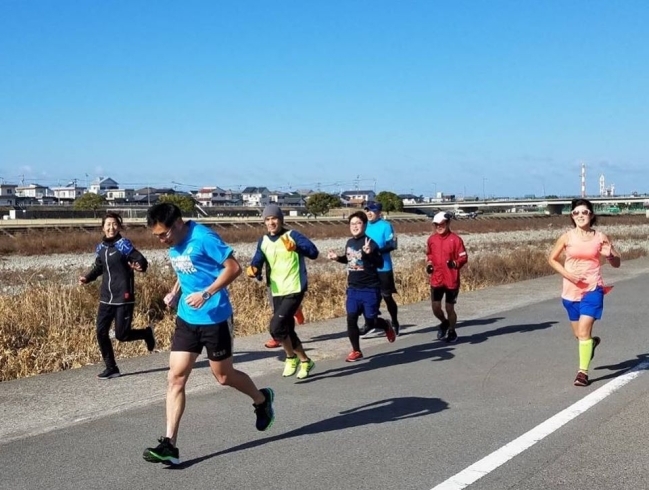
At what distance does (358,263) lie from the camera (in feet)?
30.3

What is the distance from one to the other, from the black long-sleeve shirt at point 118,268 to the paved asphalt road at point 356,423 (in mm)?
870

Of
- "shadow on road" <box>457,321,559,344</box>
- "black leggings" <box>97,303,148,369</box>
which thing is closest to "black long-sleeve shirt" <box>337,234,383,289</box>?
"shadow on road" <box>457,321,559,344</box>

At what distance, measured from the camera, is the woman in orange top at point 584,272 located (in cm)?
762

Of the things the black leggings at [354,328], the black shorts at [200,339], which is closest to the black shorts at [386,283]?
the black leggings at [354,328]

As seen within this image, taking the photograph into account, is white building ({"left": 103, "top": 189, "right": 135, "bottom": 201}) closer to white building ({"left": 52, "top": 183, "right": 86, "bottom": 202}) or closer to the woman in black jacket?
white building ({"left": 52, "top": 183, "right": 86, "bottom": 202})

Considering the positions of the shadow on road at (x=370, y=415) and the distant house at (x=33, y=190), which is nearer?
the shadow on road at (x=370, y=415)

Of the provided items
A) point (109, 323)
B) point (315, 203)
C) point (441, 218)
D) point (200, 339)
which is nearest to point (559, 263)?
point (441, 218)

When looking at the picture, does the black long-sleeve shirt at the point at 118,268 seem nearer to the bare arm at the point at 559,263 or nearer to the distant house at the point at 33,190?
the bare arm at the point at 559,263

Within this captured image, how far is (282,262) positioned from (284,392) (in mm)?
1364

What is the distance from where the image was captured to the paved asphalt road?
5.09 m

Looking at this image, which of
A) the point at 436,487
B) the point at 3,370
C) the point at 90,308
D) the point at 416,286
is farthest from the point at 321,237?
the point at 436,487

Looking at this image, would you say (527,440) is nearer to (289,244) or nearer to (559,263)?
(559,263)

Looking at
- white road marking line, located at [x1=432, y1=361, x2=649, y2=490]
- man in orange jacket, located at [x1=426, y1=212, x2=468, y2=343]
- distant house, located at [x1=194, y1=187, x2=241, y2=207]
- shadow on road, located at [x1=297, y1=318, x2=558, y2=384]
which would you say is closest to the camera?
white road marking line, located at [x1=432, y1=361, x2=649, y2=490]

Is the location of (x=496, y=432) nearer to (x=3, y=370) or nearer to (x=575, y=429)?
(x=575, y=429)
